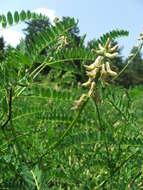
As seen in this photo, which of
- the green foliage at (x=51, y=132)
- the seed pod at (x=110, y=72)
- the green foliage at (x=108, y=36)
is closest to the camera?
the seed pod at (x=110, y=72)

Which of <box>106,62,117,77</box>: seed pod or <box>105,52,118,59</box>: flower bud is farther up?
<box>105,52,118,59</box>: flower bud

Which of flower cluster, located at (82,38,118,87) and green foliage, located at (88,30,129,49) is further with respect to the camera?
green foliage, located at (88,30,129,49)

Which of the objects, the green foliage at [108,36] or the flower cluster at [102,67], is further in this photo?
the green foliage at [108,36]

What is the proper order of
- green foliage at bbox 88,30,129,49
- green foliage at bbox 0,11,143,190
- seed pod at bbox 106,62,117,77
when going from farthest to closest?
green foliage at bbox 88,30,129,49 → green foliage at bbox 0,11,143,190 → seed pod at bbox 106,62,117,77

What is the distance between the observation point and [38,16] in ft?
4.22

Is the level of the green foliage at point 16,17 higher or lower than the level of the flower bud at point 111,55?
higher

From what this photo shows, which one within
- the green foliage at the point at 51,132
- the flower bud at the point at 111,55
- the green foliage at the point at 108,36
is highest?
the green foliage at the point at 108,36

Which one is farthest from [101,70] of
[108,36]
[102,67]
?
[108,36]

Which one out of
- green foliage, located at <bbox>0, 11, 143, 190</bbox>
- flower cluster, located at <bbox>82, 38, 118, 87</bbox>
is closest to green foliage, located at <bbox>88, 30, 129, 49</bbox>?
green foliage, located at <bbox>0, 11, 143, 190</bbox>

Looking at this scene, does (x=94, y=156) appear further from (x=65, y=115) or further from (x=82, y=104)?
(x=82, y=104)

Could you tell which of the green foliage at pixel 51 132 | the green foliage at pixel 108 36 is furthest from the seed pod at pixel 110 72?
the green foliage at pixel 108 36

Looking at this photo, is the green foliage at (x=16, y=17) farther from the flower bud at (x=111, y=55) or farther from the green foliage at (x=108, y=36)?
the flower bud at (x=111, y=55)

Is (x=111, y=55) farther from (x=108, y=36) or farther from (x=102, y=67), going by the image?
(x=108, y=36)

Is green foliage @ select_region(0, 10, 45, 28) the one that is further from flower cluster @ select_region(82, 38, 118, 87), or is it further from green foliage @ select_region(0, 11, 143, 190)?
flower cluster @ select_region(82, 38, 118, 87)
